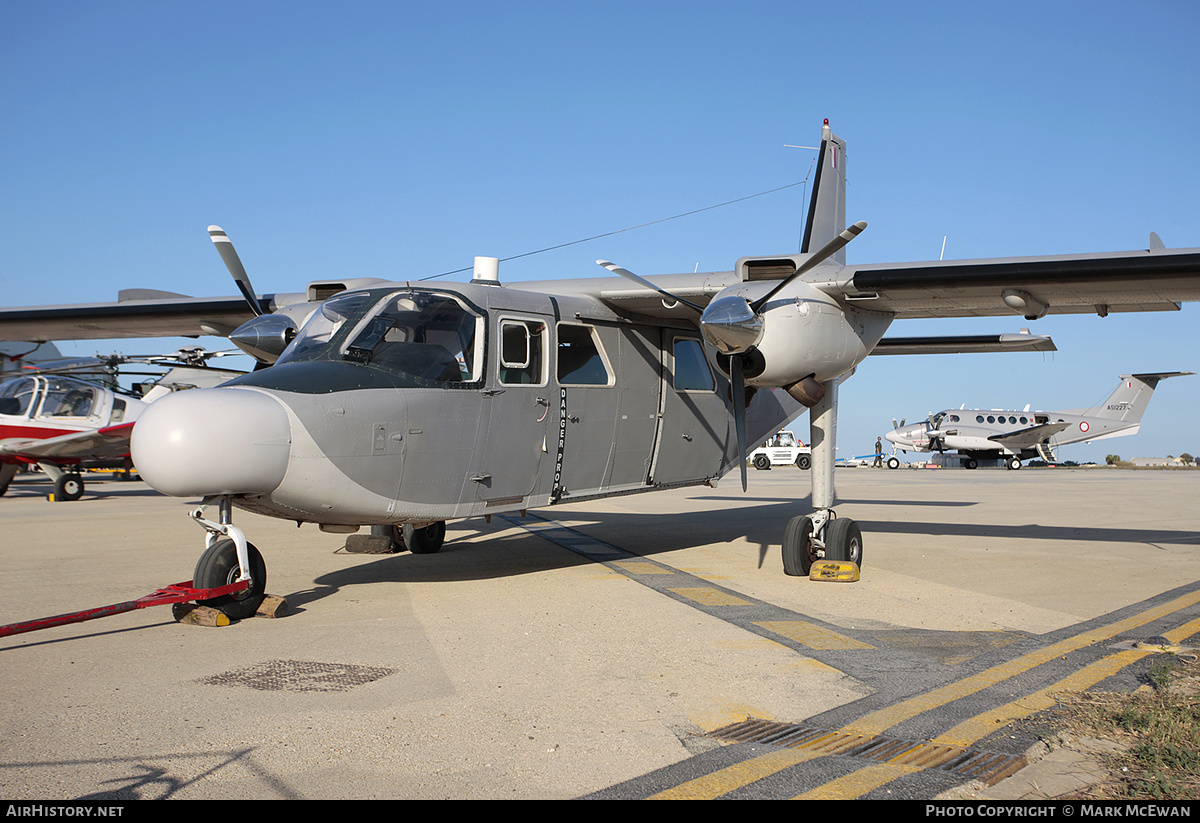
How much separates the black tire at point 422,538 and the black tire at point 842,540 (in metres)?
4.52

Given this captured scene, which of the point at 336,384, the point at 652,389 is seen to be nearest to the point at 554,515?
the point at 652,389

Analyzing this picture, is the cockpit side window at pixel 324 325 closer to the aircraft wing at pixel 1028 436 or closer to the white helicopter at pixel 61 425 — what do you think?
the white helicopter at pixel 61 425

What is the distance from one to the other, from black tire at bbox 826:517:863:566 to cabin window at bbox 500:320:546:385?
11.2ft

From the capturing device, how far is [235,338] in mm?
8445

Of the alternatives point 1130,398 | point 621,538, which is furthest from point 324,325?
point 1130,398

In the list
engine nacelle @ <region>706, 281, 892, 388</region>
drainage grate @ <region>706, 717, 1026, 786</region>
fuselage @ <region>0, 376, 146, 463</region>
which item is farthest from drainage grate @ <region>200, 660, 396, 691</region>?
fuselage @ <region>0, 376, 146, 463</region>

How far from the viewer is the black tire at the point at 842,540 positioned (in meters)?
8.73

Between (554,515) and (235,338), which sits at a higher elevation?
(235,338)

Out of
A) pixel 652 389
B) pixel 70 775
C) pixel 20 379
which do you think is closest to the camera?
pixel 70 775

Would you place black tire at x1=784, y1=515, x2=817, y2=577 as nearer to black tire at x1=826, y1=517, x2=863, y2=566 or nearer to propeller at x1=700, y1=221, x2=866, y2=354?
black tire at x1=826, y1=517, x2=863, y2=566

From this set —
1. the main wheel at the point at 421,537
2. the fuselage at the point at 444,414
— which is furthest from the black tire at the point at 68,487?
the fuselage at the point at 444,414

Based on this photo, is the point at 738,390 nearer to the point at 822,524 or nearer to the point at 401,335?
the point at 822,524

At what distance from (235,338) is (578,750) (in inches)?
249

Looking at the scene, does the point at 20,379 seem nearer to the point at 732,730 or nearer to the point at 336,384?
the point at 336,384
